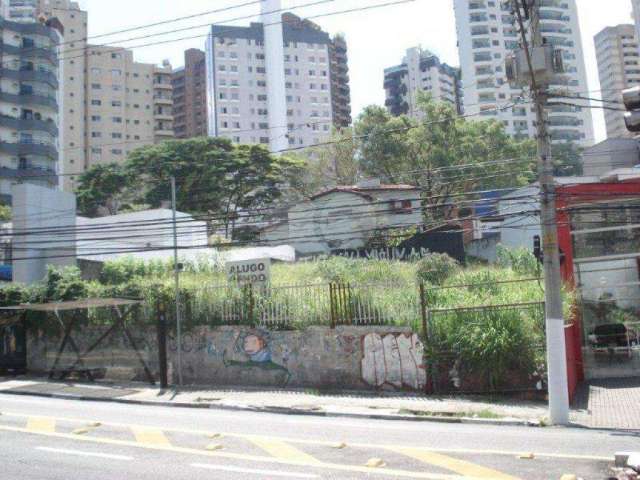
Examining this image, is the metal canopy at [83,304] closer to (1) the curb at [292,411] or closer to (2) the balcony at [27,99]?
(1) the curb at [292,411]

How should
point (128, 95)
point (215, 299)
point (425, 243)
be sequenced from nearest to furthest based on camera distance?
point (215, 299), point (425, 243), point (128, 95)

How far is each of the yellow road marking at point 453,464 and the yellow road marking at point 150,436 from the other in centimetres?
356

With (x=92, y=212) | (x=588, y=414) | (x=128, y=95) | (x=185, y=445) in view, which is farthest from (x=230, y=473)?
(x=128, y=95)

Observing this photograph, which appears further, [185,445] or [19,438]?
[19,438]

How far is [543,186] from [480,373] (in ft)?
16.0

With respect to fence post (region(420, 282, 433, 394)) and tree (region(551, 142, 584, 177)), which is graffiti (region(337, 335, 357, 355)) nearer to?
fence post (region(420, 282, 433, 394))

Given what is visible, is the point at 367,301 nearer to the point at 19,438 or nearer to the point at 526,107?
the point at 19,438

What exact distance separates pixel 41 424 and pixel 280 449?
516 centimetres

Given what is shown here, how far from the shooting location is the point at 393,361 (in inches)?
628

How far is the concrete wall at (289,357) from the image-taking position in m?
15.9

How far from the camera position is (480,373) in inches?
589

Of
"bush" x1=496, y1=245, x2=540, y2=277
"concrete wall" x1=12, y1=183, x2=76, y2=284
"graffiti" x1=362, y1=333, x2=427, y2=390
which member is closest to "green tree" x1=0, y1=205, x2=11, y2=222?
"concrete wall" x1=12, y1=183, x2=76, y2=284

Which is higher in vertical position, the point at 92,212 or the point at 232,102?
the point at 232,102

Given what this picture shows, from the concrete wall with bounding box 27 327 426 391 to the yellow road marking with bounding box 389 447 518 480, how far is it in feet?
22.8
